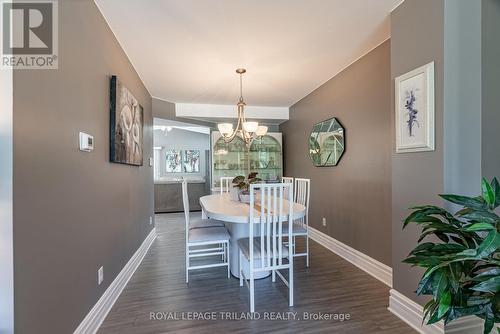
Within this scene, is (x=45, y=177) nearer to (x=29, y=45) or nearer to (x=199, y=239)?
(x=29, y=45)

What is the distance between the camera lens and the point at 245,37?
95.3 inches

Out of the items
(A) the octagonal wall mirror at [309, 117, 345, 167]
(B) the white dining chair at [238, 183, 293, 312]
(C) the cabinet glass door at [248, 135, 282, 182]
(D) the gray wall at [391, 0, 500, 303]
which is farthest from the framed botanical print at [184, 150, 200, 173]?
(D) the gray wall at [391, 0, 500, 303]

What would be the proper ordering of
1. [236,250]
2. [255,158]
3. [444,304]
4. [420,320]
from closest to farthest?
[444,304] → [420,320] → [236,250] → [255,158]

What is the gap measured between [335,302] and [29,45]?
274 centimetres

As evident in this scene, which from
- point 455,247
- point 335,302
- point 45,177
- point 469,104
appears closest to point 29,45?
point 45,177

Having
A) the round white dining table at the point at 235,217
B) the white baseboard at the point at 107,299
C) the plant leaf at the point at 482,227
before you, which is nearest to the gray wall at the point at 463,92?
the plant leaf at the point at 482,227

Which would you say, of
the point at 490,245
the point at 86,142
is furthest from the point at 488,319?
the point at 86,142

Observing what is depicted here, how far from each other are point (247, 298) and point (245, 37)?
8.00 feet

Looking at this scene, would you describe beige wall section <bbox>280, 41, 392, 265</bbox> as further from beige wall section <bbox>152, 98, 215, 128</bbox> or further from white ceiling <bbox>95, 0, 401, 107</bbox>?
beige wall section <bbox>152, 98, 215, 128</bbox>

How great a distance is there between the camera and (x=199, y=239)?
257 centimetres

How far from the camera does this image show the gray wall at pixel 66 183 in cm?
116

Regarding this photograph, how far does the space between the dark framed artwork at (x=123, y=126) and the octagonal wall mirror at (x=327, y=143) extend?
2.56 m

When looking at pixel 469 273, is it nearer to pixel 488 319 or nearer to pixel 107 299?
pixel 488 319

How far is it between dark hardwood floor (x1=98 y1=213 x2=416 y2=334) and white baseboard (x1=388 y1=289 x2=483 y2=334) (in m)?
0.06
